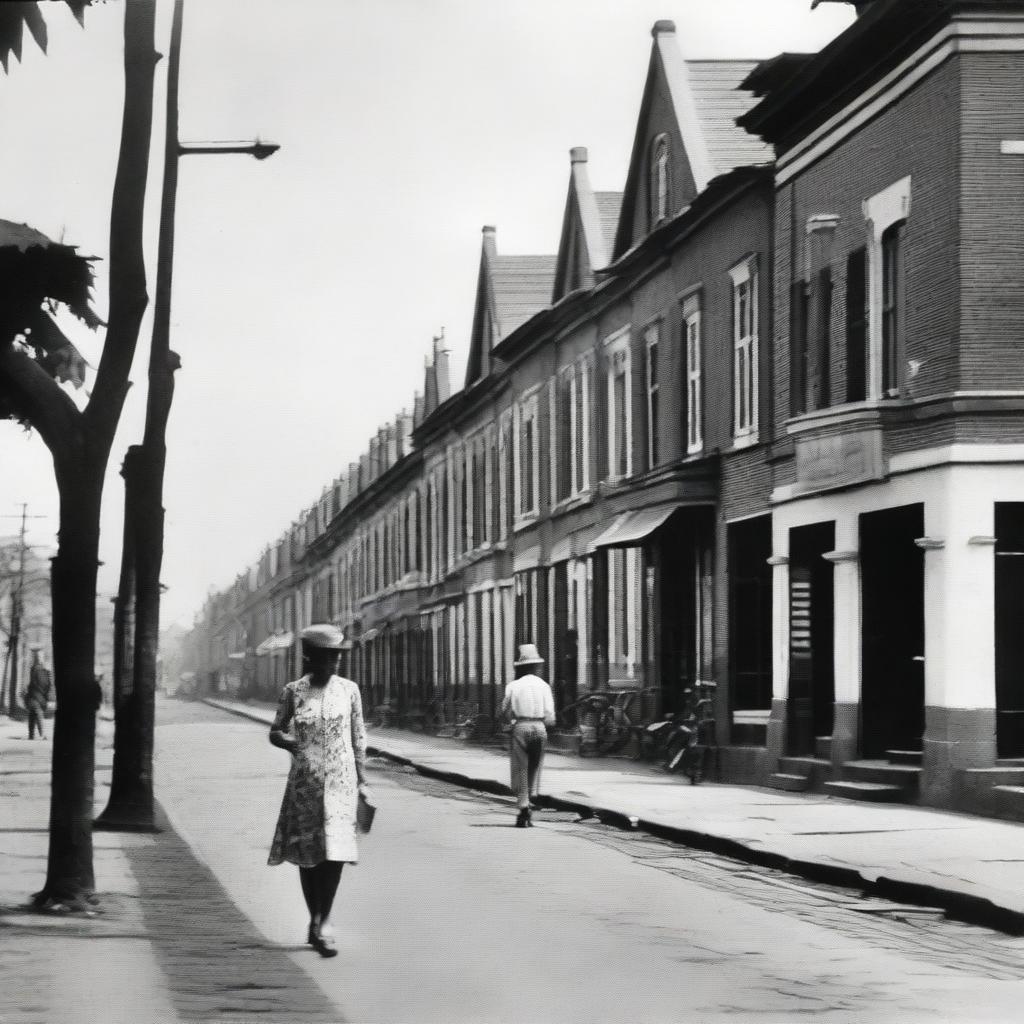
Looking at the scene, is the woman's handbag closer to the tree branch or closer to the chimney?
the tree branch

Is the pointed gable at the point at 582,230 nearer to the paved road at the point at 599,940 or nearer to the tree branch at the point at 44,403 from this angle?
the paved road at the point at 599,940

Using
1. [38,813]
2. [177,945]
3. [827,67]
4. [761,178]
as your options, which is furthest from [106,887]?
[761,178]

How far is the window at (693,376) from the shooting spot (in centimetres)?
3016

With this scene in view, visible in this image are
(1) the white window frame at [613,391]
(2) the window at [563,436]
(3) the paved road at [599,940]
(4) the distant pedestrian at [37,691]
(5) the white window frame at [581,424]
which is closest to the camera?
(3) the paved road at [599,940]

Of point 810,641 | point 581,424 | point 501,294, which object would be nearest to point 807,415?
A: point 810,641

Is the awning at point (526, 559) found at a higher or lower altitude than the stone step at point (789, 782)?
higher

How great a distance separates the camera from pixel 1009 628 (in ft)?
68.9

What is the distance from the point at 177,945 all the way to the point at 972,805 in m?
11.0

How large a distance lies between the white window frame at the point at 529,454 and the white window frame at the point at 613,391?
258 inches

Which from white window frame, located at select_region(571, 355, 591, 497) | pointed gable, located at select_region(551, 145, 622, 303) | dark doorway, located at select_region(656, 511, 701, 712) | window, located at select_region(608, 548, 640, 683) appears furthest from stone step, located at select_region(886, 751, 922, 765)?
pointed gable, located at select_region(551, 145, 622, 303)

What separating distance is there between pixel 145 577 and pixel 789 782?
8438mm

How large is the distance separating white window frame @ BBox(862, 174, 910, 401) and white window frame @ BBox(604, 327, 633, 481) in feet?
35.5

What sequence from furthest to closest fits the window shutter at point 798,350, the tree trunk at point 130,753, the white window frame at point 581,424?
1. the white window frame at point 581,424
2. the window shutter at point 798,350
3. the tree trunk at point 130,753

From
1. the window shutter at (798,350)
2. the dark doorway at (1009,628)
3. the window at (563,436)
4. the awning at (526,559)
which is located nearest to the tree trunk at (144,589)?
the dark doorway at (1009,628)
